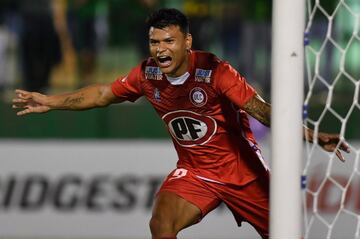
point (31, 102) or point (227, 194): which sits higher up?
point (31, 102)

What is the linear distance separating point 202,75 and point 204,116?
0.23 metres

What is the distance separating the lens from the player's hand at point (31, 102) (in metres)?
5.84

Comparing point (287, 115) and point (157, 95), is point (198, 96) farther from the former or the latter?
point (287, 115)

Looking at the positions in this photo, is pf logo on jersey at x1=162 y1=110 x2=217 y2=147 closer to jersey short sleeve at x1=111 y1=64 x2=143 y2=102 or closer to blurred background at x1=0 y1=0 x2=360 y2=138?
jersey short sleeve at x1=111 y1=64 x2=143 y2=102

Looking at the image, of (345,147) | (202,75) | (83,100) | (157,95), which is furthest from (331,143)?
(83,100)

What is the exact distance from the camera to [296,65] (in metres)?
4.35

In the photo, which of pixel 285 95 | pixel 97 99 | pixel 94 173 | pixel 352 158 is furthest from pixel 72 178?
pixel 285 95

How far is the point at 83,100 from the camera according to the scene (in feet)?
19.6

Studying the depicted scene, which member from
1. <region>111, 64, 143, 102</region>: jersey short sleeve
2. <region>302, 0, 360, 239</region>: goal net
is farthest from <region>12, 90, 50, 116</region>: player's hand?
<region>302, 0, 360, 239</region>: goal net

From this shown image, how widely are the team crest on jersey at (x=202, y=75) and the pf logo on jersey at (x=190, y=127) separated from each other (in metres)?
0.20

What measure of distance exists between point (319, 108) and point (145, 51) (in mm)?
2388

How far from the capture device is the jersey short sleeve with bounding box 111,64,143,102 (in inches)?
231

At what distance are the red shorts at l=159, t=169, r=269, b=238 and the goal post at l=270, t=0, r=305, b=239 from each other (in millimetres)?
1302

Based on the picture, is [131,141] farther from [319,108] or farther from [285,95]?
[285,95]
